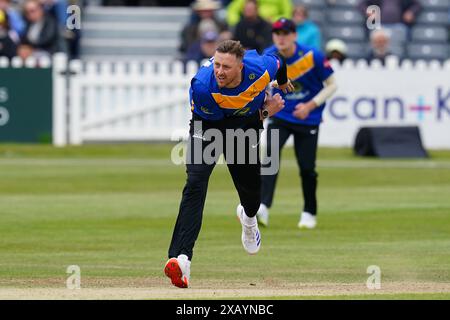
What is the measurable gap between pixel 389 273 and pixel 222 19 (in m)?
16.4

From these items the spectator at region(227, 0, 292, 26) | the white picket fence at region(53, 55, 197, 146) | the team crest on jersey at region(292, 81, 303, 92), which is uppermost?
the team crest on jersey at region(292, 81, 303, 92)

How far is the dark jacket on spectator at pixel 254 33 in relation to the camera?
23719mm

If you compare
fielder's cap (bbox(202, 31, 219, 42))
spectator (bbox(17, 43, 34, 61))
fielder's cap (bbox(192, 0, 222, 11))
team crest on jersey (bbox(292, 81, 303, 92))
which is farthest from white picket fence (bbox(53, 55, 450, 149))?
team crest on jersey (bbox(292, 81, 303, 92))

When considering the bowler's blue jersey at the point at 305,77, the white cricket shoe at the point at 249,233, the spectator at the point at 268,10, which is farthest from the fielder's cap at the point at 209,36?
the white cricket shoe at the point at 249,233

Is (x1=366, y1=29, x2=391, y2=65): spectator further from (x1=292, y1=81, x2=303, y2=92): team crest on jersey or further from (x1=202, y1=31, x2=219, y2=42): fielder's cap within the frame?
(x1=292, y1=81, x2=303, y2=92): team crest on jersey

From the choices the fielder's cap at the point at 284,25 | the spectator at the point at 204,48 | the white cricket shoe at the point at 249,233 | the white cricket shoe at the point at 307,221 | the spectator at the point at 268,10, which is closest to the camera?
the white cricket shoe at the point at 249,233

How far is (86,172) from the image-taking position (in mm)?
20375

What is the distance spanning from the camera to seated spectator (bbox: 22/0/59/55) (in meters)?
25.8

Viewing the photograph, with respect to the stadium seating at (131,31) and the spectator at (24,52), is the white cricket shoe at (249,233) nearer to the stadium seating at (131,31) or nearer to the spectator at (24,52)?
the spectator at (24,52)

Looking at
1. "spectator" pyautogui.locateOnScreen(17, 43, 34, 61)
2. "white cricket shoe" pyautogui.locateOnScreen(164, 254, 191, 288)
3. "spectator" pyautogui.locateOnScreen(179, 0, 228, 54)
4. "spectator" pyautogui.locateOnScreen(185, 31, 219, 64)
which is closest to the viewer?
"white cricket shoe" pyautogui.locateOnScreen(164, 254, 191, 288)

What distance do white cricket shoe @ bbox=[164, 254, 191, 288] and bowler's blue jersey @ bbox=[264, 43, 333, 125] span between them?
→ 4.56m

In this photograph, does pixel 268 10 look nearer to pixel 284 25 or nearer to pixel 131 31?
pixel 131 31
